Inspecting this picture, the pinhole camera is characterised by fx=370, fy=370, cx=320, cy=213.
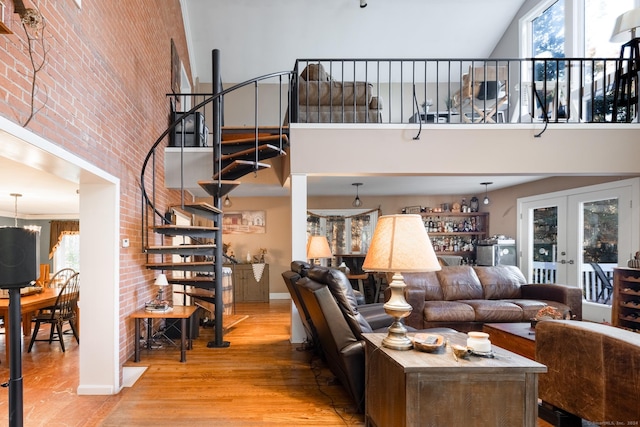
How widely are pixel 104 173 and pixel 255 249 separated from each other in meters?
5.12

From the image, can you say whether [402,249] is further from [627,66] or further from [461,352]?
[627,66]

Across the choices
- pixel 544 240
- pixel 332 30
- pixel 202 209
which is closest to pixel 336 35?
pixel 332 30

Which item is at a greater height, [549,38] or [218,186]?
[549,38]

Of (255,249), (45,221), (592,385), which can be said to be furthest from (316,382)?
(45,221)

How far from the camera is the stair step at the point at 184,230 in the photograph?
3.84 m

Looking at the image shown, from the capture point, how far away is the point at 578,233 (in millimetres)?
5469

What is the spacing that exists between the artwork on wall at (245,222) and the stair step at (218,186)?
3.71m

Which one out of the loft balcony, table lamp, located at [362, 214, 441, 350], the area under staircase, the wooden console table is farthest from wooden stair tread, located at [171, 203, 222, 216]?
the wooden console table

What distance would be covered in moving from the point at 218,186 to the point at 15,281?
2.39 metres

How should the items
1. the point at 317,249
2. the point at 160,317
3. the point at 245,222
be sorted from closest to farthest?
the point at 160,317 → the point at 317,249 → the point at 245,222

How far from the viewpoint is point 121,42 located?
3.53 meters

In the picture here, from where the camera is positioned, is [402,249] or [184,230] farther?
[184,230]

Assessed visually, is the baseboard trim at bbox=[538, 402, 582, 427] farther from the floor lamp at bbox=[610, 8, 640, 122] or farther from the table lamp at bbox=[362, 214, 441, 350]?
the floor lamp at bbox=[610, 8, 640, 122]

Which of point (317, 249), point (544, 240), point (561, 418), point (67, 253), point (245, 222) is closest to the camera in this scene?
point (561, 418)
